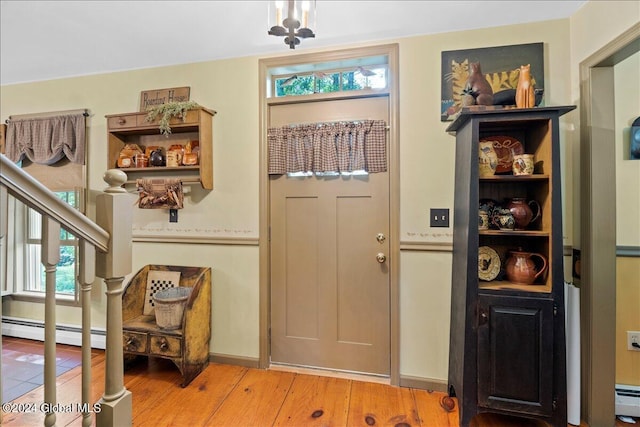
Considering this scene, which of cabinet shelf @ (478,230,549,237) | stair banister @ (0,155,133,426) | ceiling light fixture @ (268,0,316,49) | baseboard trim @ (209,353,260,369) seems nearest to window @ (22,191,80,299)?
baseboard trim @ (209,353,260,369)

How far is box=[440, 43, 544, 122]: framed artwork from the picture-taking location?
2045mm

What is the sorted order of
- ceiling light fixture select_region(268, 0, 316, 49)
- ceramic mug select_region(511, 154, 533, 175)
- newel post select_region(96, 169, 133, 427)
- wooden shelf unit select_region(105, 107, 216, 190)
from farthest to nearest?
wooden shelf unit select_region(105, 107, 216, 190) < ceramic mug select_region(511, 154, 533, 175) < ceiling light fixture select_region(268, 0, 316, 49) < newel post select_region(96, 169, 133, 427)

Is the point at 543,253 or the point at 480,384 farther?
the point at 543,253

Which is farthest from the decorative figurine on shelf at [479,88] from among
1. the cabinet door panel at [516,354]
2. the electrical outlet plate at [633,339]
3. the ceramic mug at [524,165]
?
the electrical outlet plate at [633,339]

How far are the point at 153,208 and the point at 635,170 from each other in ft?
10.8

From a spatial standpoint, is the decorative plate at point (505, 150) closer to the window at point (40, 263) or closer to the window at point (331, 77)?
the window at point (331, 77)

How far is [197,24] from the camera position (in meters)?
2.09

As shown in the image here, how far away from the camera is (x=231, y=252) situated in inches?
100

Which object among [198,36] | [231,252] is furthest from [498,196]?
[198,36]

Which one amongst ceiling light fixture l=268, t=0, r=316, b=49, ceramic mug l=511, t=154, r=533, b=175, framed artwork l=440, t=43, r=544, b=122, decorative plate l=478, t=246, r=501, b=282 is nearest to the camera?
ceiling light fixture l=268, t=0, r=316, b=49

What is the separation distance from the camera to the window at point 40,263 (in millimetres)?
2930

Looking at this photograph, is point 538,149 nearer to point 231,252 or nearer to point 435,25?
point 435,25

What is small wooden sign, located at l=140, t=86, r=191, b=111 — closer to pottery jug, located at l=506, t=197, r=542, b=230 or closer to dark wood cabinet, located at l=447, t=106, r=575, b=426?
Result: dark wood cabinet, located at l=447, t=106, r=575, b=426

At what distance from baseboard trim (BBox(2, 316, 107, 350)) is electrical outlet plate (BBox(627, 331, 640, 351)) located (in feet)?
12.7
